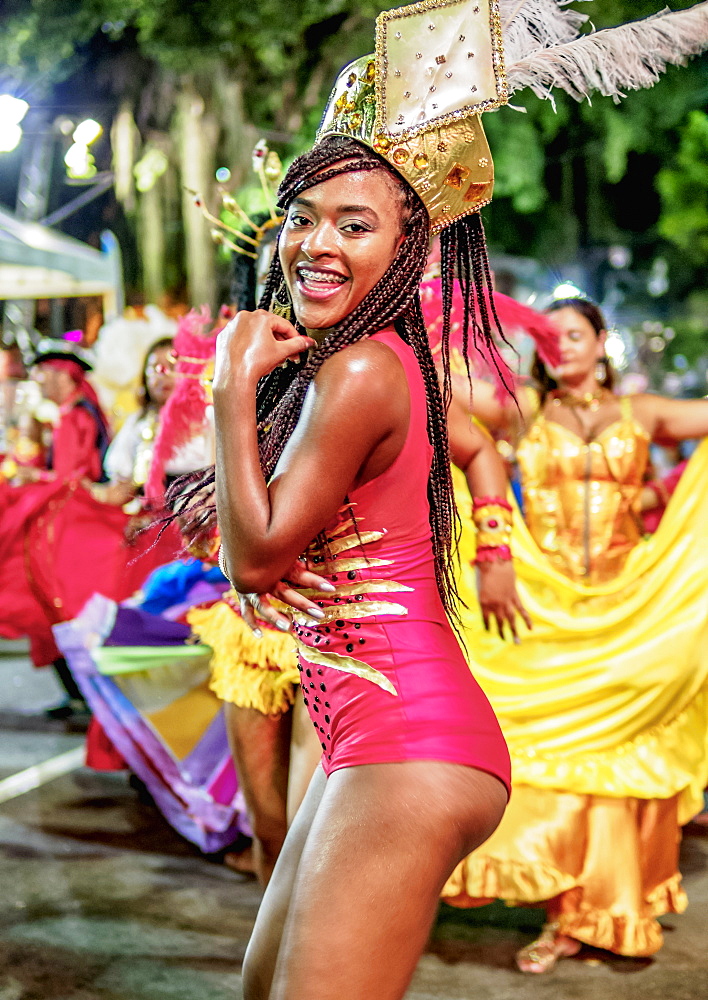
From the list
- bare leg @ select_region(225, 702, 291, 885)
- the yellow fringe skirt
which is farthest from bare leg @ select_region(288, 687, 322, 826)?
the yellow fringe skirt

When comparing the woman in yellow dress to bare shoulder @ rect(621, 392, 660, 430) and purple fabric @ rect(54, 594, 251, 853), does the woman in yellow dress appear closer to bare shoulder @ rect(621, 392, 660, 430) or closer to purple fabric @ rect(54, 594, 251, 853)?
bare shoulder @ rect(621, 392, 660, 430)

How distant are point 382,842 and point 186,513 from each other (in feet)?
2.60

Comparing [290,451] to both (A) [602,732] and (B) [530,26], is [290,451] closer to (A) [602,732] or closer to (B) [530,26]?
(B) [530,26]

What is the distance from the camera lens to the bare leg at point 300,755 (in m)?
2.76

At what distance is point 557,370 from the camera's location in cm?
457

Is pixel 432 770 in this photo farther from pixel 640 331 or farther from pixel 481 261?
pixel 640 331

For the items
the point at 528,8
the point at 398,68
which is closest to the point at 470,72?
the point at 398,68

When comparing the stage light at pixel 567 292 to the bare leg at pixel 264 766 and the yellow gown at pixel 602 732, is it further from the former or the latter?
the bare leg at pixel 264 766

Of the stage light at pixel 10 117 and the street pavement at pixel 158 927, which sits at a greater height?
the stage light at pixel 10 117

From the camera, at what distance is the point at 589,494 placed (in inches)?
178

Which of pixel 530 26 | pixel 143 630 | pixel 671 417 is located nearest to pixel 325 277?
pixel 530 26

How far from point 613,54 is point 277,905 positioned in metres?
1.72

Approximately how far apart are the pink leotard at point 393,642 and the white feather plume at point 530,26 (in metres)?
0.70

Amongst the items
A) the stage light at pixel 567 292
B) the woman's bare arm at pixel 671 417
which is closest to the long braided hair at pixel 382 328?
the woman's bare arm at pixel 671 417
